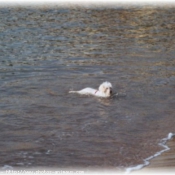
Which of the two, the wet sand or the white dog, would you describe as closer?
the wet sand

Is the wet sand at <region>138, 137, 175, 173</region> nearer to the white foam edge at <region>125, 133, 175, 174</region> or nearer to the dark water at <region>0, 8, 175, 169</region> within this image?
the white foam edge at <region>125, 133, 175, 174</region>

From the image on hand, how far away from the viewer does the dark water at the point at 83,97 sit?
9.02 meters

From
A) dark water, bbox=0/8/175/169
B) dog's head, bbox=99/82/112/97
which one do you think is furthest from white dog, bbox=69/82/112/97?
dark water, bbox=0/8/175/169

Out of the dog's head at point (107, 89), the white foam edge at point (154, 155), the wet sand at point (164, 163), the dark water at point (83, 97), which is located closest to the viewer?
the wet sand at point (164, 163)

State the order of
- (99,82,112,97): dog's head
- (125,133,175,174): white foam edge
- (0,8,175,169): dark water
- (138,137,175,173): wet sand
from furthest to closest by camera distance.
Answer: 1. (99,82,112,97): dog's head
2. (0,8,175,169): dark water
3. (125,133,175,174): white foam edge
4. (138,137,175,173): wet sand

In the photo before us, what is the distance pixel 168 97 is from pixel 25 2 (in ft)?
79.4

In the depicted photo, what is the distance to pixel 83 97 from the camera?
12.6 meters

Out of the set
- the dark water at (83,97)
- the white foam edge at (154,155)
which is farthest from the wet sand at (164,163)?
the dark water at (83,97)

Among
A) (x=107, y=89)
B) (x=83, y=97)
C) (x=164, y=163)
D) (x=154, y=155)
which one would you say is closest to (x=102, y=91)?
(x=107, y=89)

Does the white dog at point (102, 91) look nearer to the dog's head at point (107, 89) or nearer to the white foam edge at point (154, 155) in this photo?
the dog's head at point (107, 89)

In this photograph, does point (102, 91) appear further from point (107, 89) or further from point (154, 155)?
point (154, 155)

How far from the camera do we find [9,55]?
1730 centimetres

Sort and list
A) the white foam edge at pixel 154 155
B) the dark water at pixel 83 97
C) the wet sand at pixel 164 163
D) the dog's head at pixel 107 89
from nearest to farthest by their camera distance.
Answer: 1. the wet sand at pixel 164 163
2. the white foam edge at pixel 154 155
3. the dark water at pixel 83 97
4. the dog's head at pixel 107 89

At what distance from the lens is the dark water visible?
902 centimetres
